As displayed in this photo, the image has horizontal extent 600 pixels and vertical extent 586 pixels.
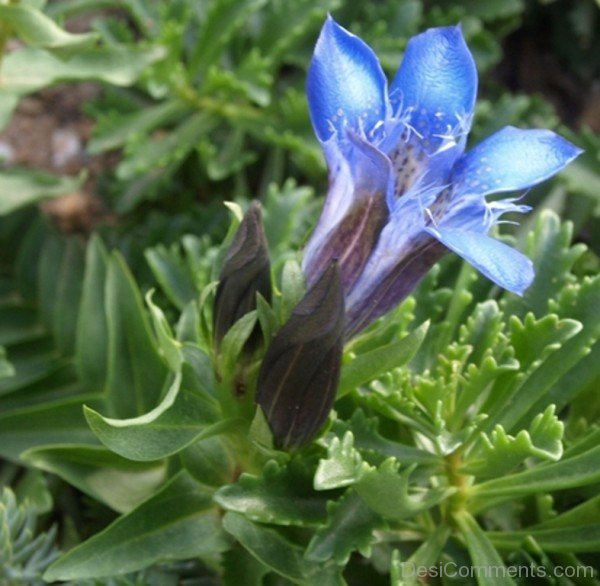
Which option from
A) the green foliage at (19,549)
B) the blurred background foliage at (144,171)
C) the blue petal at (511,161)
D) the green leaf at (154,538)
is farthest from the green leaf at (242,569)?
the blue petal at (511,161)

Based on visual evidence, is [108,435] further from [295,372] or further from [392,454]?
[392,454]

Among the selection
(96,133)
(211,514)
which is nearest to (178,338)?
(211,514)

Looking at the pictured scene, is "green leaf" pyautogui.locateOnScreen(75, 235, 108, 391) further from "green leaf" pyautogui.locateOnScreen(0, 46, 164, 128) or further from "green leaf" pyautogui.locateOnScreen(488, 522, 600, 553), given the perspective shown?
"green leaf" pyautogui.locateOnScreen(488, 522, 600, 553)

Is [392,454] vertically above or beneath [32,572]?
above

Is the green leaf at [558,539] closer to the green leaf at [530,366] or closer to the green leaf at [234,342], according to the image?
the green leaf at [530,366]

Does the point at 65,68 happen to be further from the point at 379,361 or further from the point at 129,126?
the point at 379,361

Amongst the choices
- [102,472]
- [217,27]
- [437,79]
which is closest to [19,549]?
[102,472]

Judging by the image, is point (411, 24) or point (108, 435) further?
point (411, 24)
